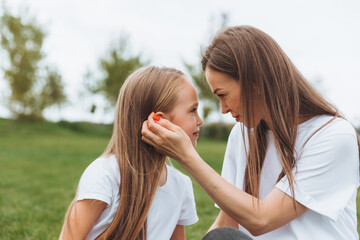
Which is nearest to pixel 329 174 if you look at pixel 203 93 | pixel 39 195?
pixel 39 195

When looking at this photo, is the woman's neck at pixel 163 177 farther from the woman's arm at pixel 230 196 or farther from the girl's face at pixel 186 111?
the woman's arm at pixel 230 196

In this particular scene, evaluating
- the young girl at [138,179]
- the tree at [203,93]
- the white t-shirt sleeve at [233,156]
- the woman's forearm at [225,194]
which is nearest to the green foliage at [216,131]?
the tree at [203,93]

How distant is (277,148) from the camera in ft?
6.92

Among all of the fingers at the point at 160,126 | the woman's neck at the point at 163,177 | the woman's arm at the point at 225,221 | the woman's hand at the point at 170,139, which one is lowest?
the woman's arm at the point at 225,221

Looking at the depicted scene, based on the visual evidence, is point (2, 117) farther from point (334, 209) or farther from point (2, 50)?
point (334, 209)

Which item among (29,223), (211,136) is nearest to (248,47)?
(29,223)

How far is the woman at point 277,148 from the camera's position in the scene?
6.11 ft

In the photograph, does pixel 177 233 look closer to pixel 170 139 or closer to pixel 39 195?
pixel 170 139

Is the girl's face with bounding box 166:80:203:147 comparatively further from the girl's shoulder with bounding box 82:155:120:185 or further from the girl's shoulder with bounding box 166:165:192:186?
the girl's shoulder with bounding box 82:155:120:185

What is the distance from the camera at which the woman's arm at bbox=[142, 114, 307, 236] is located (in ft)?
6.01

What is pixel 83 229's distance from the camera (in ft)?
6.53

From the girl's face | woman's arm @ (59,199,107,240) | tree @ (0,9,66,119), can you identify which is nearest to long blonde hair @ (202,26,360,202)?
the girl's face

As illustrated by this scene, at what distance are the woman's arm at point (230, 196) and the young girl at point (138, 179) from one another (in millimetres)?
347

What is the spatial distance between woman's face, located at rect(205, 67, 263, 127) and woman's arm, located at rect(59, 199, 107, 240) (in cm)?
93
